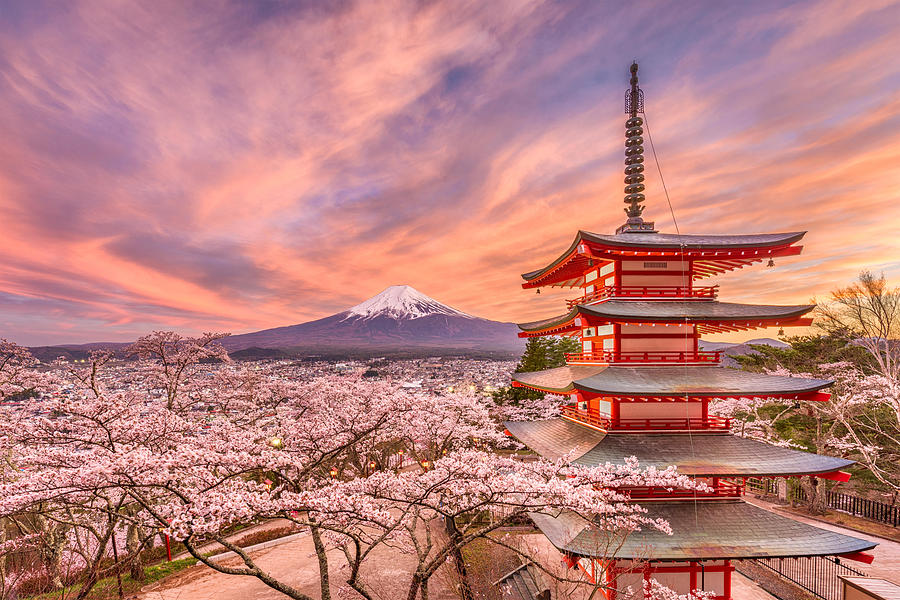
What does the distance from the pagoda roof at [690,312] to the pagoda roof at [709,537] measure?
15.5 feet

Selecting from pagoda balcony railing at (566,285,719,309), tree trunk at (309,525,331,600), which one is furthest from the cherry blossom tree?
pagoda balcony railing at (566,285,719,309)

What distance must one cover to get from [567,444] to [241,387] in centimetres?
1765

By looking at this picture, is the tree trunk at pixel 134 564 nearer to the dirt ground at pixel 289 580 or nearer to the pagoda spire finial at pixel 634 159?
the dirt ground at pixel 289 580

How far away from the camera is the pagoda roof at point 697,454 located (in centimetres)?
928

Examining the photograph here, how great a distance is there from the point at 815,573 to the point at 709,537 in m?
7.80

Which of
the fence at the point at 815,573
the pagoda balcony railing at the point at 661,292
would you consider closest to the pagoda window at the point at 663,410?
the pagoda balcony railing at the point at 661,292

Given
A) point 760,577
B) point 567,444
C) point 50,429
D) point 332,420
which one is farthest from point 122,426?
point 760,577

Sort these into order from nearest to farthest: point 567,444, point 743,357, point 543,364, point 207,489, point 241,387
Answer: point 207,489
point 567,444
point 241,387
point 743,357
point 543,364

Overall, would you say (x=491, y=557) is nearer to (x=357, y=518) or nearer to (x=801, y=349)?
(x=357, y=518)

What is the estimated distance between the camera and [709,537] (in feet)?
29.9

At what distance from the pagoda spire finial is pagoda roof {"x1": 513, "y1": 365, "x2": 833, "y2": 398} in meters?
4.84

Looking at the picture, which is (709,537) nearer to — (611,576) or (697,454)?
(697,454)

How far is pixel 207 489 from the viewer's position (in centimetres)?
743

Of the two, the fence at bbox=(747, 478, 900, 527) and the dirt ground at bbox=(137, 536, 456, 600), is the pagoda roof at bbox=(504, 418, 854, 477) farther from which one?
the fence at bbox=(747, 478, 900, 527)
